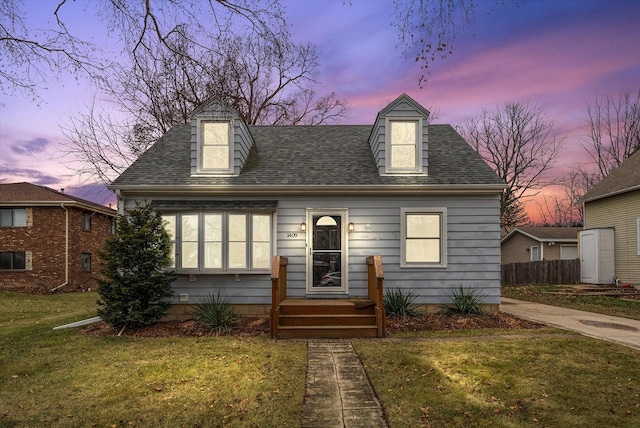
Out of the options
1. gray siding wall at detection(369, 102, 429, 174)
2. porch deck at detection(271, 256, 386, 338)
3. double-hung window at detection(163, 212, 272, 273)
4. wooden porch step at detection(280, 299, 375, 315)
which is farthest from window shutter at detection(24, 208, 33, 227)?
gray siding wall at detection(369, 102, 429, 174)

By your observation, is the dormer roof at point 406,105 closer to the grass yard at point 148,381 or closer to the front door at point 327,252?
Result: the front door at point 327,252

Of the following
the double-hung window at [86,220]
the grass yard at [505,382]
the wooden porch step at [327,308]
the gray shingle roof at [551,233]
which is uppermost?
the double-hung window at [86,220]

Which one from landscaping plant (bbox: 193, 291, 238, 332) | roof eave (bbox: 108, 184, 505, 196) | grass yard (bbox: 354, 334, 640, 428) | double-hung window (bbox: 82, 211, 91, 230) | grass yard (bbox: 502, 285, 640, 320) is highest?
roof eave (bbox: 108, 184, 505, 196)

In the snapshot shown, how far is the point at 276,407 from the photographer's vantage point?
430 cm

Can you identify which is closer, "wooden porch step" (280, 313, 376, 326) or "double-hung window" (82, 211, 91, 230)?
"wooden porch step" (280, 313, 376, 326)

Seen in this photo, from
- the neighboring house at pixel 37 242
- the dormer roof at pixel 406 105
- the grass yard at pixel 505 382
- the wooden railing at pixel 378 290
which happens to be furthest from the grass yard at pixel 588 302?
the neighboring house at pixel 37 242

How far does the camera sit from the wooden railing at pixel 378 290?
24.9 feet

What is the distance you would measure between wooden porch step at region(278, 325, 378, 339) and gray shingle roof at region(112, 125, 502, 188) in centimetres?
335

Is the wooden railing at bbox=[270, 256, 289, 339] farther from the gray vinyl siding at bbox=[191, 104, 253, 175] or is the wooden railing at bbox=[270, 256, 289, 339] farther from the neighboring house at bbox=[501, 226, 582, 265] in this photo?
the neighboring house at bbox=[501, 226, 582, 265]

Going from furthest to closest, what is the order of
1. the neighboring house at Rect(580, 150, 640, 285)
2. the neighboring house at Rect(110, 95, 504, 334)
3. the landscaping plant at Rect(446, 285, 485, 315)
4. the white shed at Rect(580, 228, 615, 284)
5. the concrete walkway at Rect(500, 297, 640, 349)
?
the white shed at Rect(580, 228, 615, 284) → the neighboring house at Rect(580, 150, 640, 285) → the neighboring house at Rect(110, 95, 504, 334) → the landscaping plant at Rect(446, 285, 485, 315) → the concrete walkway at Rect(500, 297, 640, 349)

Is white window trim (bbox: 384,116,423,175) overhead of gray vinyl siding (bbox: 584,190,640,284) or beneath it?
overhead

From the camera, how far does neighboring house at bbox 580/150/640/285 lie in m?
15.5

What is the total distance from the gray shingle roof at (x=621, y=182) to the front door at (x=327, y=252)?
42.9ft

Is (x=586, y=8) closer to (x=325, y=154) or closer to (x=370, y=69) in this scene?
(x=370, y=69)
